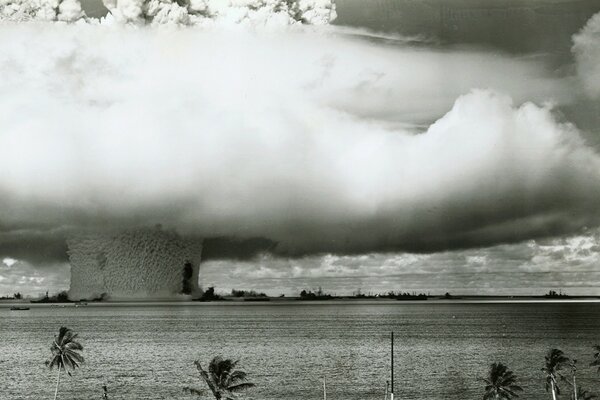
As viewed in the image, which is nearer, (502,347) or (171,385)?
(171,385)

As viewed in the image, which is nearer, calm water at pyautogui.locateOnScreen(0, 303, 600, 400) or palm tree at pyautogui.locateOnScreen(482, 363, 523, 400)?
palm tree at pyautogui.locateOnScreen(482, 363, 523, 400)

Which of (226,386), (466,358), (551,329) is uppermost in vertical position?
(551,329)

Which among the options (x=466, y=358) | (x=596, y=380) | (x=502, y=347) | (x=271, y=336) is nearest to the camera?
(x=596, y=380)

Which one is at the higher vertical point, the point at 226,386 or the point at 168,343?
the point at 168,343

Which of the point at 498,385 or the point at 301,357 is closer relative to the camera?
the point at 498,385

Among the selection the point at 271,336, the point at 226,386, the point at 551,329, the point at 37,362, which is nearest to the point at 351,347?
the point at 271,336

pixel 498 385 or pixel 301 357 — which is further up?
pixel 301 357

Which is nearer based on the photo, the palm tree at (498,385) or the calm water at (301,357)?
the palm tree at (498,385)

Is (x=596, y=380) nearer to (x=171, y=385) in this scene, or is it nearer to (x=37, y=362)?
(x=171, y=385)
